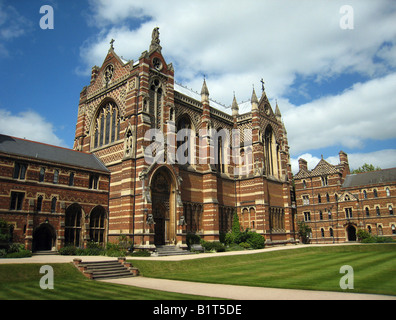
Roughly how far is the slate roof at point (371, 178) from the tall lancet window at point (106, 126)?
45.4 meters

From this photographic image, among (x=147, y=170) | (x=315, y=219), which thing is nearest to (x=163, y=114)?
(x=147, y=170)

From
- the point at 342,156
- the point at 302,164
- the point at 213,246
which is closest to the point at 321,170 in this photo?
the point at 302,164

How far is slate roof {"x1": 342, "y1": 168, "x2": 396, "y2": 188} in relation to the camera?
56.2 m

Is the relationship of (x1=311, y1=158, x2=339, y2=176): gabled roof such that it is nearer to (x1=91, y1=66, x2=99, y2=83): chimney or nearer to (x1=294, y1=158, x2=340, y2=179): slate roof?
(x1=294, y1=158, x2=340, y2=179): slate roof

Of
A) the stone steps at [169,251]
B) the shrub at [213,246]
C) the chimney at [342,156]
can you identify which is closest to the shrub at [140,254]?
the stone steps at [169,251]

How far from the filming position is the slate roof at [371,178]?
56166 mm

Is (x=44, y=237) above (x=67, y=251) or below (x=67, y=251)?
above

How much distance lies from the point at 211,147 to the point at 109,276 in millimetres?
27078

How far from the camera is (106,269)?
20609mm

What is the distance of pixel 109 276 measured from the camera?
64.6 ft

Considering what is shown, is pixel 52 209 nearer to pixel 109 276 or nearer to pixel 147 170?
pixel 147 170

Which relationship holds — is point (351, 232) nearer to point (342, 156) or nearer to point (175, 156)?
point (342, 156)

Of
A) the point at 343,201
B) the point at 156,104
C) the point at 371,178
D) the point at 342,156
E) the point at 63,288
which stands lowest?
the point at 63,288

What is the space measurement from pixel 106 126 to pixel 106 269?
23.9 m
